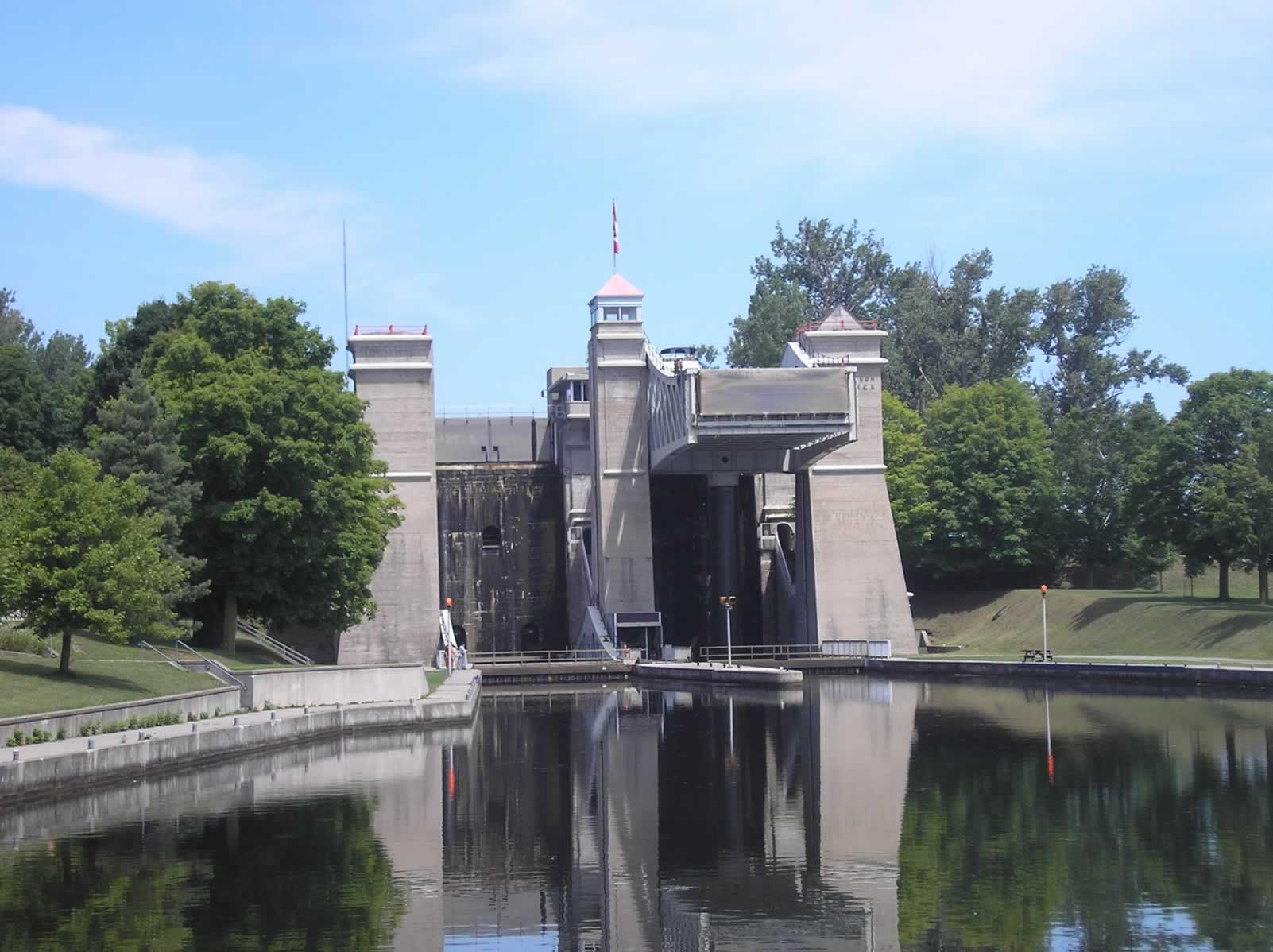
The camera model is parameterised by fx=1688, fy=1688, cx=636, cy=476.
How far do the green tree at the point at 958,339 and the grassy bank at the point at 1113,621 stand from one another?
1929 centimetres

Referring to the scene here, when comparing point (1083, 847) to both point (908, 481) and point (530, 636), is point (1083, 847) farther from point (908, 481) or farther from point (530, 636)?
point (908, 481)

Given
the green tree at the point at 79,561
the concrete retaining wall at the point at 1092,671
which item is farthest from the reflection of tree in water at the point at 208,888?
the concrete retaining wall at the point at 1092,671

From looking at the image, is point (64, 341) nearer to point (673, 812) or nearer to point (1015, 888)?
point (673, 812)

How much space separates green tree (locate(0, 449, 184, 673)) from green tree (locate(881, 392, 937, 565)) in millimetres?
45987

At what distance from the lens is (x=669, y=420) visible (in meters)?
63.2

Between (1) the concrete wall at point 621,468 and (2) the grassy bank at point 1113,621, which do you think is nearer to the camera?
(2) the grassy bank at point 1113,621

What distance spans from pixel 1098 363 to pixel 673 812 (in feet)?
255

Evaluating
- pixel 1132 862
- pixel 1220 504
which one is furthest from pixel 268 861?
pixel 1220 504

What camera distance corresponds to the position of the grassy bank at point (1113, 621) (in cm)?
5750

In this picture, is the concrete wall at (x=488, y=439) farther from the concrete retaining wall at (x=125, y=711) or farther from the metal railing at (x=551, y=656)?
the concrete retaining wall at (x=125, y=711)

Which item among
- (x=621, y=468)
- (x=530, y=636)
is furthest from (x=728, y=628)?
(x=530, y=636)

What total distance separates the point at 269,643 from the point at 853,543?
920 inches

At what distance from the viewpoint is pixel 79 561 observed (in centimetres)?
3391

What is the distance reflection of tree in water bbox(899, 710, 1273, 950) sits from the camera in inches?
641
